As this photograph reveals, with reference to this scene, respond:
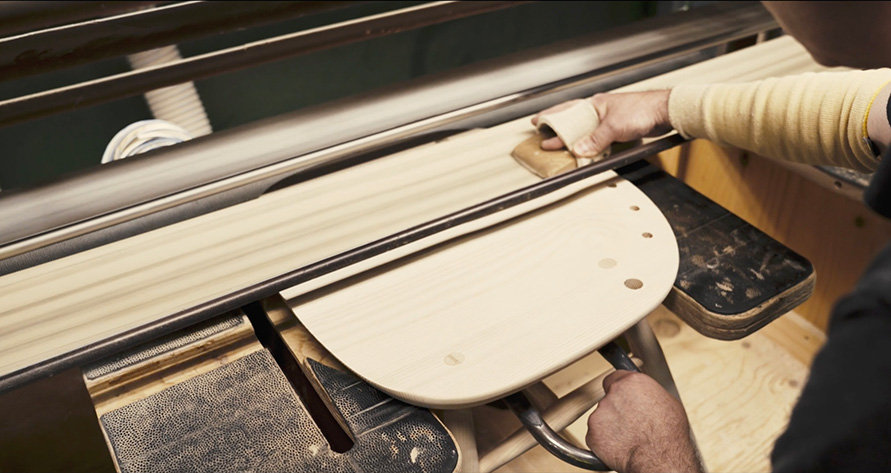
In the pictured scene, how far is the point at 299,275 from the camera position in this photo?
2.50 feet

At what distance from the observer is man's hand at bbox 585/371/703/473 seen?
29.5 inches

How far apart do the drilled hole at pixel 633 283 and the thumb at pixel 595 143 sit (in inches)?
11.0

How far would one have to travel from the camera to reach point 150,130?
119 cm

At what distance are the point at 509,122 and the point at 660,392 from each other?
559 millimetres

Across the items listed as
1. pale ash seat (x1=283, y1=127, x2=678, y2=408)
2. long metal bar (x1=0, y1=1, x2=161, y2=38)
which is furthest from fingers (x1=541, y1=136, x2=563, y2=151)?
long metal bar (x1=0, y1=1, x2=161, y2=38)

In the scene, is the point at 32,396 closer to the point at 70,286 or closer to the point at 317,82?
the point at 70,286

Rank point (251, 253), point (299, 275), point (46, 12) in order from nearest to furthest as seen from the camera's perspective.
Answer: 1. point (46, 12)
2. point (299, 275)
3. point (251, 253)

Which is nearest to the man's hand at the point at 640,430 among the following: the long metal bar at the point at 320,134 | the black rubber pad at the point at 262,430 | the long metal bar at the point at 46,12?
the black rubber pad at the point at 262,430

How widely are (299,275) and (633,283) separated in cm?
41

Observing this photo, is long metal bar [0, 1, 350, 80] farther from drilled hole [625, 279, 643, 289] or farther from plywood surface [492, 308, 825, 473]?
plywood surface [492, 308, 825, 473]

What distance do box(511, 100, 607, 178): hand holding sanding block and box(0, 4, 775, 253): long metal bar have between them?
125 mm

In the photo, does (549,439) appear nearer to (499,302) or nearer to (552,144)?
(499,302)

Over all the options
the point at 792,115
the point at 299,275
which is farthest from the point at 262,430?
the point at 792,115

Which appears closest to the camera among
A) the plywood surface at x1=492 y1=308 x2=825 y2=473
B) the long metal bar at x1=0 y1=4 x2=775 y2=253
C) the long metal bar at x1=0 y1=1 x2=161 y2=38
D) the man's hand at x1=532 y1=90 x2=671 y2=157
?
the long metal bar at x1=0 y1=1 x2=161 y2=38
